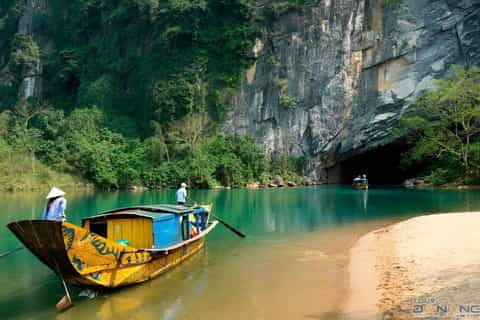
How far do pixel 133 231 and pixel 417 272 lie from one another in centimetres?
591

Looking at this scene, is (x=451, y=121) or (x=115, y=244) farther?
(x=451, y=121)

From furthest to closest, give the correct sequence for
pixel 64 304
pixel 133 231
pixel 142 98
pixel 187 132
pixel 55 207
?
1. pixel 142 98
2. pixel 187 132
3. pixel 133 231
4. pixel 55 207
5. pixel 64 304

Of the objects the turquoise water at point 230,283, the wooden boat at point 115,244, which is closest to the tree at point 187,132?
the turquoise water at point 230,283

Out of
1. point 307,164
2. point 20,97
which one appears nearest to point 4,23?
point 20,97

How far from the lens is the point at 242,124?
140 feet

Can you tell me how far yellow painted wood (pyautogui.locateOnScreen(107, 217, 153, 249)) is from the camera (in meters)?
8.90

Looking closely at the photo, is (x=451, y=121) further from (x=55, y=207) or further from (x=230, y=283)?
(x=55, y=207)

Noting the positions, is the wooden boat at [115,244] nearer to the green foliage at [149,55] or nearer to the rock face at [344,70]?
the rock face at [344,70]

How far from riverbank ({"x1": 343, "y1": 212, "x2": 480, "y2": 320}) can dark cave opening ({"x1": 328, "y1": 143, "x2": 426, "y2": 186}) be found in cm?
3047

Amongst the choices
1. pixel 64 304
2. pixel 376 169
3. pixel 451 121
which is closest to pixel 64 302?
pixel 64 304

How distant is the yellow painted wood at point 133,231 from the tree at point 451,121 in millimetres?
27464

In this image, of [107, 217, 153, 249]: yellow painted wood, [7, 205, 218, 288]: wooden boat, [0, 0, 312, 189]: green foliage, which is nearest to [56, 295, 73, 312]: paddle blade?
[7, 205, 218, 288]: wooden boat

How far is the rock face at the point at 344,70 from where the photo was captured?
3484 centimetres

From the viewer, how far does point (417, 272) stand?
750 centimetres
